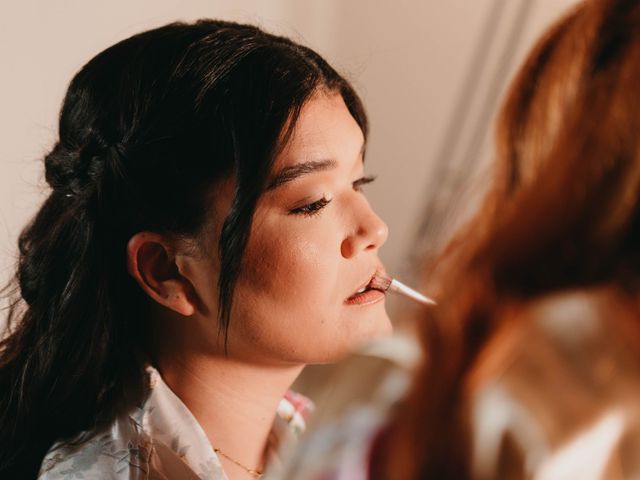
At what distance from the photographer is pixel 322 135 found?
0.77 metres

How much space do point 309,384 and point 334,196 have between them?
45 centimetres

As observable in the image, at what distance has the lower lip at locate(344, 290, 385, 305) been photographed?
0.78m

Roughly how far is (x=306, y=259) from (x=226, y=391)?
163 mm

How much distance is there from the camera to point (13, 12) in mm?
1029

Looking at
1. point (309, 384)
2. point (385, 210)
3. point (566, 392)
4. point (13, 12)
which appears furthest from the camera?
point (385, 210)

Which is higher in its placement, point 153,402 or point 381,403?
point 381,403

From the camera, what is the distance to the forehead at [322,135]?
0.75 meters

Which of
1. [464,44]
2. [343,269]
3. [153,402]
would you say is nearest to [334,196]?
[343,269]

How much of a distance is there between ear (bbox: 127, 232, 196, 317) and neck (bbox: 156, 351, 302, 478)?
59mm

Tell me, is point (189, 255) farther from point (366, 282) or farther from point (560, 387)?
point (560, 387)

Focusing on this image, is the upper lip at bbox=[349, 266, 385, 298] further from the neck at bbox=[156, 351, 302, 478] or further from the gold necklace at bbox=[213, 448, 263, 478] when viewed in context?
the gold necklace at bbox=[213, 448, 263, 478]

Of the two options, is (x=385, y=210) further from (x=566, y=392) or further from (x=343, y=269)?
(x=566, y=392)

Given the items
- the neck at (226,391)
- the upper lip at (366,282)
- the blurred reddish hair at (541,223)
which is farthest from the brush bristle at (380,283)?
the blurred reddish hair at (541,223)

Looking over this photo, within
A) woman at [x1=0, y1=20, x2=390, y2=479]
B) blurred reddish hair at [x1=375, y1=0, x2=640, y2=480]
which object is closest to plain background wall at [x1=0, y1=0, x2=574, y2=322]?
woman at [x1=0, y1=20, x2=390, y2=479]
